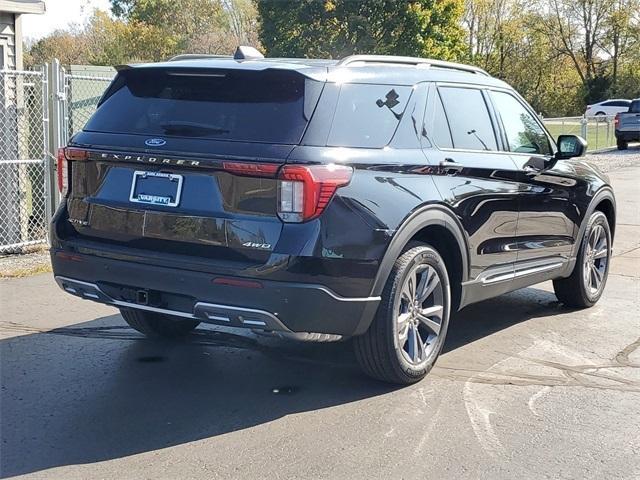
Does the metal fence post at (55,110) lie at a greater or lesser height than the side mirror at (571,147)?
greater

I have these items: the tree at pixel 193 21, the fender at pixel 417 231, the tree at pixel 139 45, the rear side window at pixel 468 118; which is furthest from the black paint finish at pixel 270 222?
the tree at pixel 139 45

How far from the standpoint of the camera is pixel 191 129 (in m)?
4.50

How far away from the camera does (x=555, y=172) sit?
252 inches

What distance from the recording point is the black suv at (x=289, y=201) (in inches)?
165

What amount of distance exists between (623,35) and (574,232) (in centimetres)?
5581

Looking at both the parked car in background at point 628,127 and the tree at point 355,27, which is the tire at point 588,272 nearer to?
the parked car in background at point 628,127

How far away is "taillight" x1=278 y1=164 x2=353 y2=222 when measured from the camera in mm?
4137

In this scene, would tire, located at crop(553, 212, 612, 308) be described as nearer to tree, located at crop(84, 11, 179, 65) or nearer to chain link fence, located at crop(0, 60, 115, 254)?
chain link fence, located at crop(0, 60, 115, 254)

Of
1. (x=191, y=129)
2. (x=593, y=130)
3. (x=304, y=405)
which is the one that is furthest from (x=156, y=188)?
(x=593, y=130)

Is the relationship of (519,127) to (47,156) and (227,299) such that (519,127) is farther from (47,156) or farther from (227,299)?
(47,156)

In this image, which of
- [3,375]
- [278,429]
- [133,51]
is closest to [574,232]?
[278,429]

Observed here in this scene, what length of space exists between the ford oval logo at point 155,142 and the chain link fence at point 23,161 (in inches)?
191

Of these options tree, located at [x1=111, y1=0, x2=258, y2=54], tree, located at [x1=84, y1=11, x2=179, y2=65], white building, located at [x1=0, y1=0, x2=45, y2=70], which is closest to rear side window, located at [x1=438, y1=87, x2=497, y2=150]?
white building, located at [x1=0, y1=0, x2=45, y2=70]

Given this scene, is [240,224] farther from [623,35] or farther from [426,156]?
[623,35]
